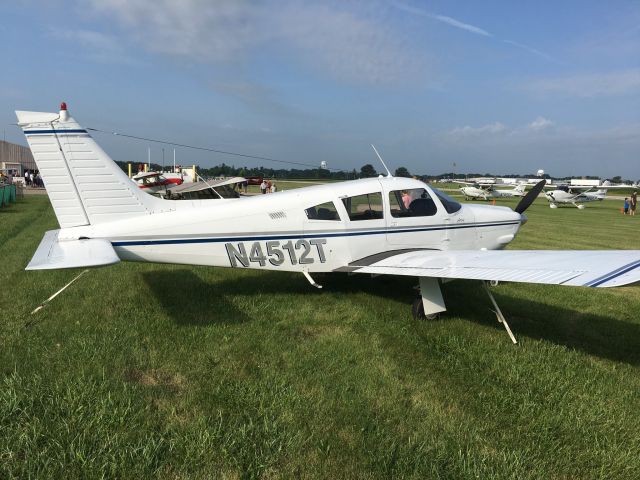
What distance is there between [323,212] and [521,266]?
265cm

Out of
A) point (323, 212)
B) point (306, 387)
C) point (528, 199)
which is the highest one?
point (528, 199)

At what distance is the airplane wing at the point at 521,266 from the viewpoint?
377 centimetres

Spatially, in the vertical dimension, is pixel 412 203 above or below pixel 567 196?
below

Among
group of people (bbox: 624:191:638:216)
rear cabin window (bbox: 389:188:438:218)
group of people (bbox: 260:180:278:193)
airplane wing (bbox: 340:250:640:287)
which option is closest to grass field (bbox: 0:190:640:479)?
airplane wing (bbox: 340:250:640:287)

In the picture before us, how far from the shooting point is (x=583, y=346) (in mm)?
4875

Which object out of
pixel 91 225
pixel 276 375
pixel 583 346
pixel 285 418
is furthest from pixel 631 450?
pixel 91 225

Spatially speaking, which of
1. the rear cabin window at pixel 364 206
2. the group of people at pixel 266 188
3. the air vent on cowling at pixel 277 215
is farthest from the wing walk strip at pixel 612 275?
the group of people at pixel 266 188

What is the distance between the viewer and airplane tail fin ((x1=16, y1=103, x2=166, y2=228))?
4992mm

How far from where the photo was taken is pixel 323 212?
590 cm

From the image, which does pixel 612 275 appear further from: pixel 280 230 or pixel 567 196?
pixel 567 196

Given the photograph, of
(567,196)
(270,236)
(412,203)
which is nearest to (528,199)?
(412,203)

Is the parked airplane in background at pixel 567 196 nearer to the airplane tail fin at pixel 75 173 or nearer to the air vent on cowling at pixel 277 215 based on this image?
the air vent on cowling at pixel 277 215

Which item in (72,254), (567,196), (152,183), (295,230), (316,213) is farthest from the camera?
(567,196)

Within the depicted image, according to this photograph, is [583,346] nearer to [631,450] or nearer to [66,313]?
[631,450]
